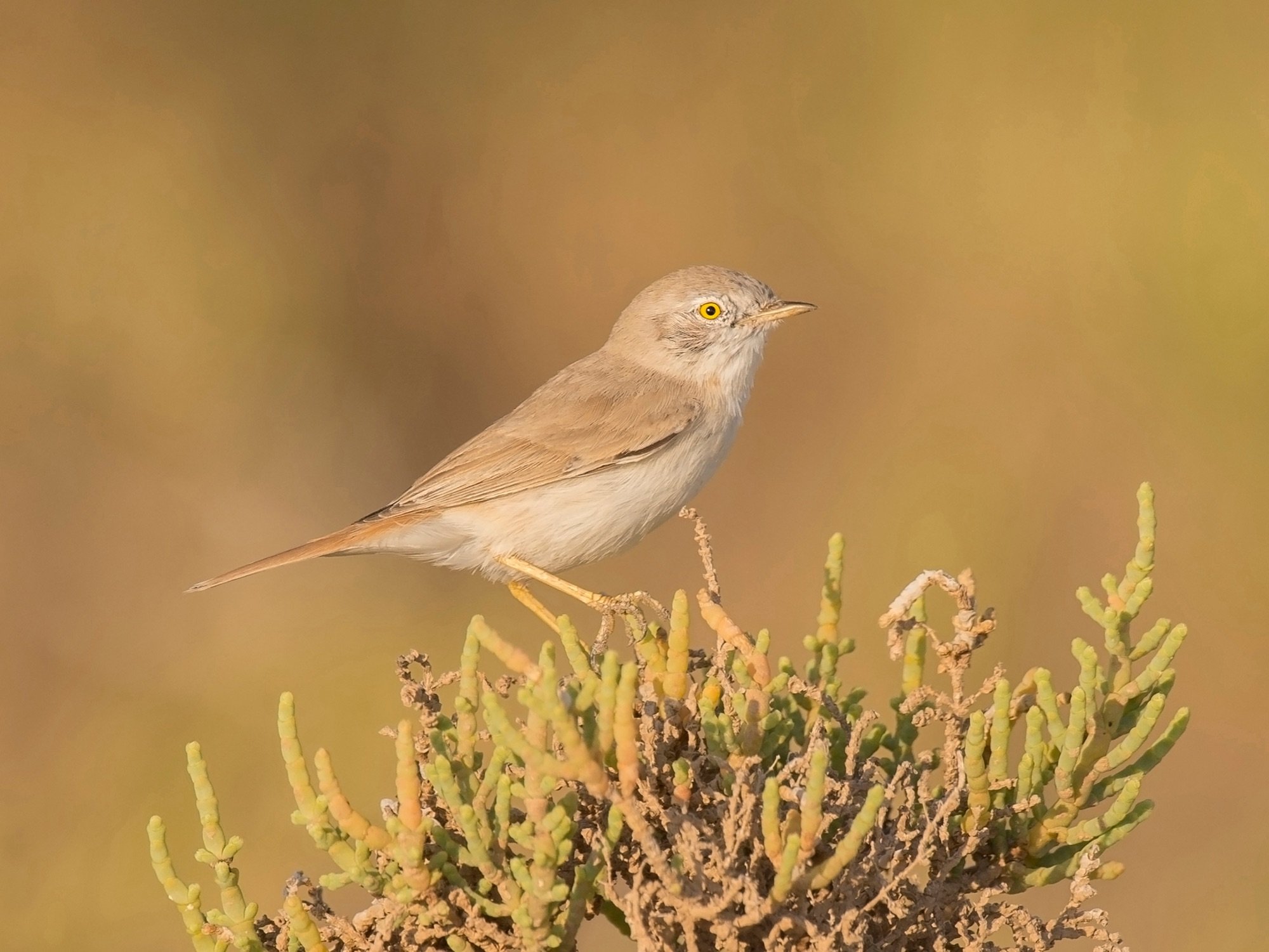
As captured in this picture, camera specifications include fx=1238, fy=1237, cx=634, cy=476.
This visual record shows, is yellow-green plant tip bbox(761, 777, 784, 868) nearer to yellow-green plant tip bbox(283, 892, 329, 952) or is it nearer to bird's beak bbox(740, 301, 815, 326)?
yellow-green plant tip bbox(283, 892, 329, 952)

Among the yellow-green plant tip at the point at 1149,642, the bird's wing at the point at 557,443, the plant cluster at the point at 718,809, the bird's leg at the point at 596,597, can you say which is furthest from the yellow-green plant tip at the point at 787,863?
the bird's wing at the point at 557,443

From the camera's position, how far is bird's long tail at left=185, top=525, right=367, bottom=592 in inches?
150

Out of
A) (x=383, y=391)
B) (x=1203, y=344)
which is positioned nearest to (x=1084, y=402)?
(x=1203, y=344)

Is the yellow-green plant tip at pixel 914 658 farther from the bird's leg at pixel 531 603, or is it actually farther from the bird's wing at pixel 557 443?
the bird's wing at pixel 557 443

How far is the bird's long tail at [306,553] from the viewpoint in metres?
3.82

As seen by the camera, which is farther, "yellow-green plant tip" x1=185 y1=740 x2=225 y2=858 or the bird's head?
the bird's head

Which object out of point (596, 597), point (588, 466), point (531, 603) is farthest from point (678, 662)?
point (588, 466)

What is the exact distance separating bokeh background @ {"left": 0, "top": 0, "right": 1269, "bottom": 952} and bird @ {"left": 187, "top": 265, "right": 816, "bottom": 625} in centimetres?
128

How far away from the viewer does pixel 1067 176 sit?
5340 mm

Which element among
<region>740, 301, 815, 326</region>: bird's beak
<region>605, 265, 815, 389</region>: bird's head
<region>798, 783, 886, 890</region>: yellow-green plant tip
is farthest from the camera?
<region>605, 265, 815, 389</region>: bird's head

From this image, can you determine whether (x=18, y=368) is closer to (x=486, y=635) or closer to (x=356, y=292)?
(x=356, y=292)

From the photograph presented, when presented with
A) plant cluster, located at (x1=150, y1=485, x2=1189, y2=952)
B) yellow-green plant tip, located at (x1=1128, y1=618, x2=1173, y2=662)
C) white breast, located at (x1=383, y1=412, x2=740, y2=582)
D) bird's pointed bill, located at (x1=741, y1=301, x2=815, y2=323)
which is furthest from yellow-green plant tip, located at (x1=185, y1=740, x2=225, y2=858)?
bird's pointed bill, located at (x1=741, y1=301, x2=815, y2=323)

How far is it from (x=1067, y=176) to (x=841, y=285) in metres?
1.08

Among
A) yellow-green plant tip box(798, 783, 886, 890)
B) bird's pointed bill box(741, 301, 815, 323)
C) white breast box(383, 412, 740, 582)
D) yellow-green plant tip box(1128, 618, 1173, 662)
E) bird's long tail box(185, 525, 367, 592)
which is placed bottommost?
yellow-green plant tip box(798, 783, 886, 890)
